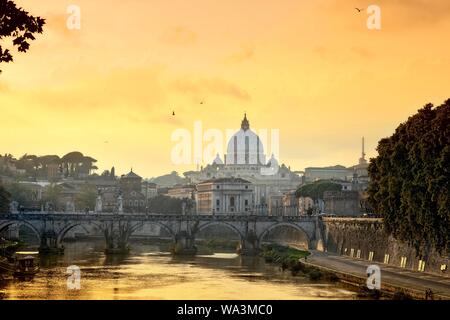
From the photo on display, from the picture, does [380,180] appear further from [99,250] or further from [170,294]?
[99,250]

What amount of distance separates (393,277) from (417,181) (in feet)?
21.6

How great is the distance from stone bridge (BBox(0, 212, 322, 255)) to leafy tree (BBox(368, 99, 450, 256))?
39.2m

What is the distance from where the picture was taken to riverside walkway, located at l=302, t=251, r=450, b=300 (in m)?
55.1

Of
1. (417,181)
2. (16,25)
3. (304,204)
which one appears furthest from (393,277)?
(304,204)

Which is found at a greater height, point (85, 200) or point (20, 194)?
point (20, 194)

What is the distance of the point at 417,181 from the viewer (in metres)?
65.6

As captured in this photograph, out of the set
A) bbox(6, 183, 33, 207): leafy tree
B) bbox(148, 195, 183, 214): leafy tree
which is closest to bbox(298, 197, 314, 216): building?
bbox(148, 195, 183, 214): leafy tree

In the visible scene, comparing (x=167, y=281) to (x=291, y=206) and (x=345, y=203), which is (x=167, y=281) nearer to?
(x=345, y=203)

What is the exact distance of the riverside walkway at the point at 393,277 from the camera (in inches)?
2168

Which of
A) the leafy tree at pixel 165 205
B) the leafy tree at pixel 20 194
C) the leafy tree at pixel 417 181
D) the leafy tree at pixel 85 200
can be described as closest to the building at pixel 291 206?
the leafy tree at pixel 165 205

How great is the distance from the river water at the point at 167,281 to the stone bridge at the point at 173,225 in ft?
33.8
